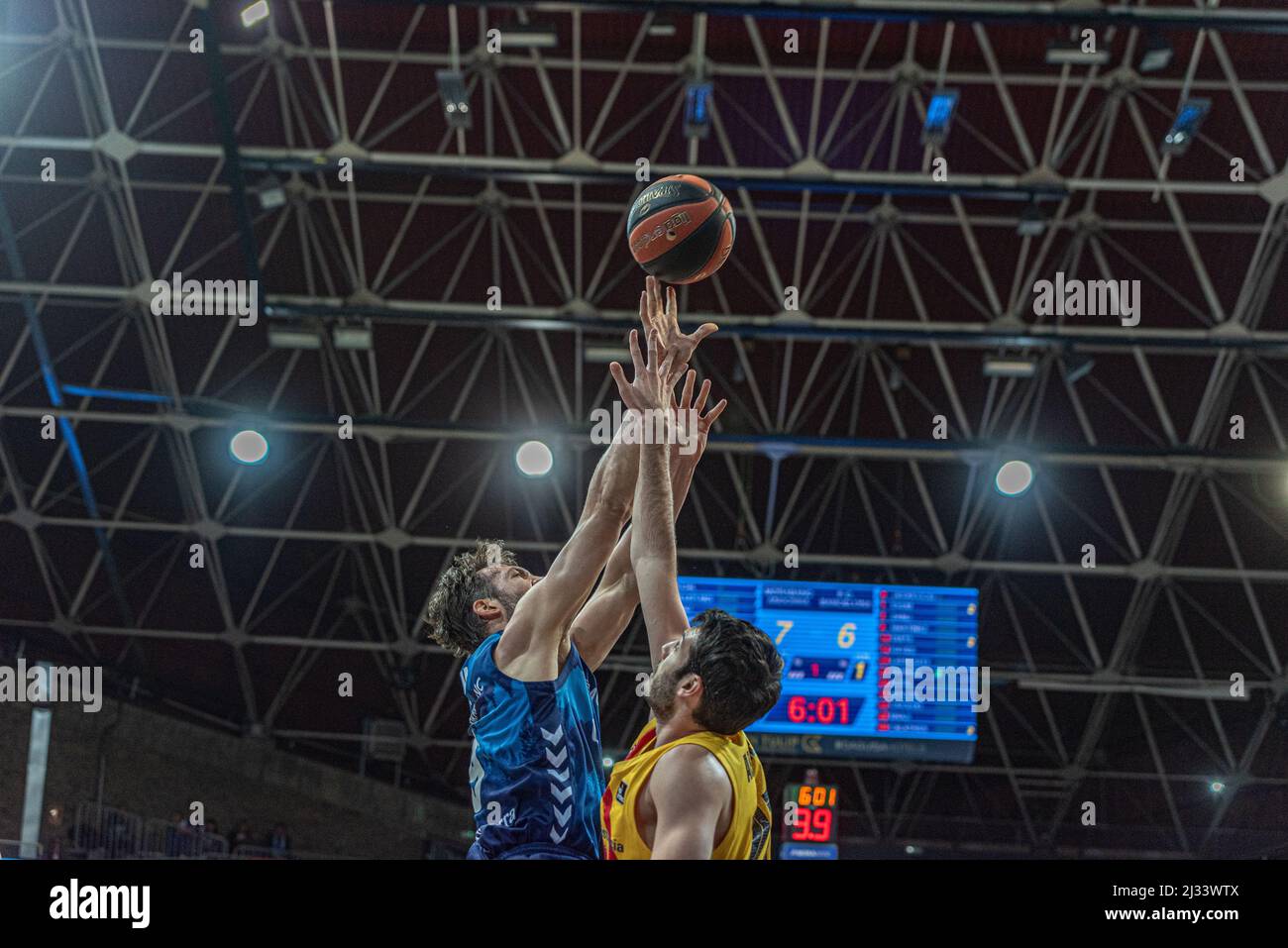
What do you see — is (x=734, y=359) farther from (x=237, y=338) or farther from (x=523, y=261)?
(x=237, y=338)

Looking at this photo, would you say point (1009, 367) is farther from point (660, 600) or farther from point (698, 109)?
point (660, 600)

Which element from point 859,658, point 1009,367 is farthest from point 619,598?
Result: point 1009,367

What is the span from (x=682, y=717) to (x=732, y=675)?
21cm

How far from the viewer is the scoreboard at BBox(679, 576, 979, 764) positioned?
44.6ft

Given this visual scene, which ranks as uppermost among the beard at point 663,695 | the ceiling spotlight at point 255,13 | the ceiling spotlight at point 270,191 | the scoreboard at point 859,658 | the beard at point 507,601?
the ceiling spotlight at point 255,13

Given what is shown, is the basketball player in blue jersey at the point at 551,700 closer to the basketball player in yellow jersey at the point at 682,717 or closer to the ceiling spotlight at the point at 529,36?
the basketball player in yellow jersey at the point at 682,717

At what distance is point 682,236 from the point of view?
19.6 feet

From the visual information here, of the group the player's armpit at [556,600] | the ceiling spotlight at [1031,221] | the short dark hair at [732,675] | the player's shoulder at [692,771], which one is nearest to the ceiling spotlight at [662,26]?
the ceiling spotlight at [1031,221]

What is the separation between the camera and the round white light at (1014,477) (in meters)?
15.1

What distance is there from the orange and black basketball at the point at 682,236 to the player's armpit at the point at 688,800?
2854 millimetres

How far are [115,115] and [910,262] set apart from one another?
8.64m

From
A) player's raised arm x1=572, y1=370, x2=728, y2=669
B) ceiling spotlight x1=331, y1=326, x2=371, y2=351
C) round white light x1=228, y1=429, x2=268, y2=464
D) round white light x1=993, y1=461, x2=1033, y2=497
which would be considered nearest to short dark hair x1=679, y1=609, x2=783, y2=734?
player's raised arm x1=572, y1=370, x2=728, y2=669

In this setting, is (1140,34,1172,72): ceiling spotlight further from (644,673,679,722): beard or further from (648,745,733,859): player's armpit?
(648,745,733,859): player's armpit
